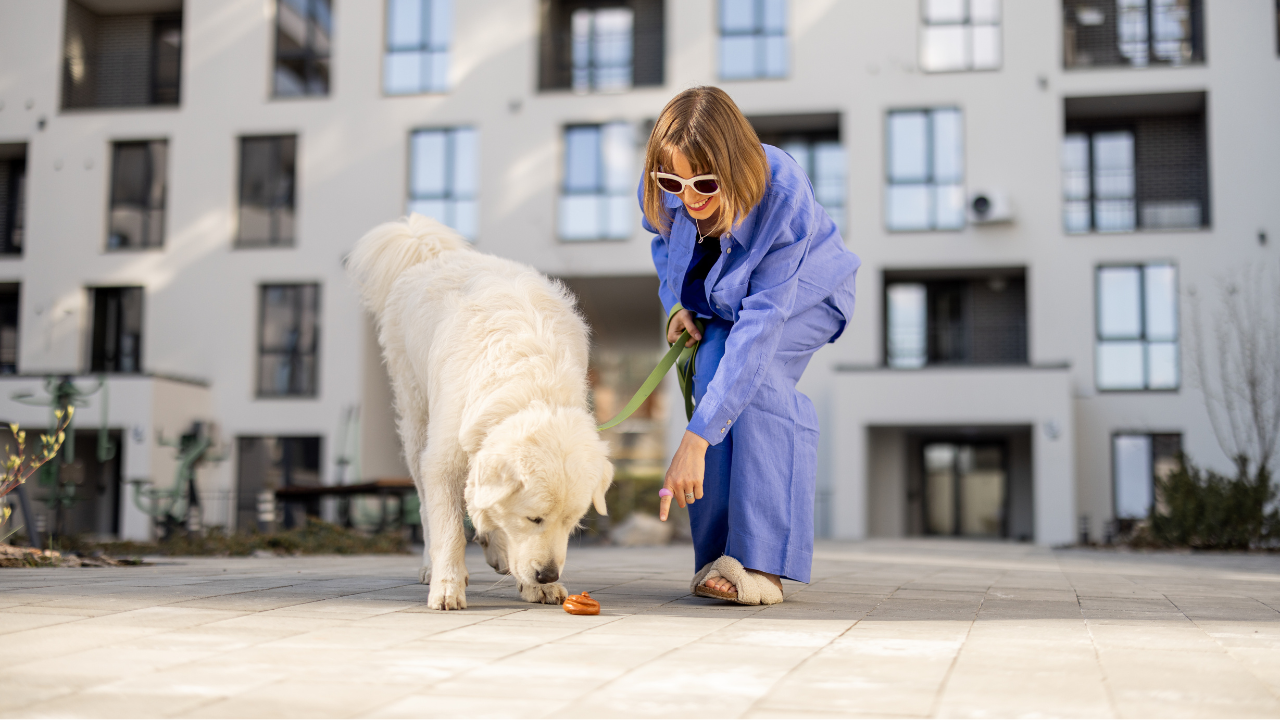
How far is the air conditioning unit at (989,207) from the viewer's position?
62.8ft

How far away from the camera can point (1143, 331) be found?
1970 centimetres

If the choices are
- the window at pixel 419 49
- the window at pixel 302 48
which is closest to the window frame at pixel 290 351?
the window at pixel 302 48

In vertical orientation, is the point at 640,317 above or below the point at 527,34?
below

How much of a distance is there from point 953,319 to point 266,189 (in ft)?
46.7

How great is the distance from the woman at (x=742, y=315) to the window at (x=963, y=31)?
1705 centimetres

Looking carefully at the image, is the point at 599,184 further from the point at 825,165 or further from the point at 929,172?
the point at 929,172

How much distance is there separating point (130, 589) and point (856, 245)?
56.0ft

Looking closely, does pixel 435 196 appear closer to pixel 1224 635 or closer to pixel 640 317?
pixel 640 317

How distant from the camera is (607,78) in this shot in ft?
72.2

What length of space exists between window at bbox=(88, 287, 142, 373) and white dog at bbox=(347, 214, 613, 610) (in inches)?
777

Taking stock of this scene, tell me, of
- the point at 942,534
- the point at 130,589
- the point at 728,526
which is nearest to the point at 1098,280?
the point at 942,534

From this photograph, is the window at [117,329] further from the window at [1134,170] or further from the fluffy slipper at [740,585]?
the fluffy slipper at [740,585]

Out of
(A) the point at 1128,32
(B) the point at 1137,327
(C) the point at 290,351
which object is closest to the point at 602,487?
(B) the point at 1137,327

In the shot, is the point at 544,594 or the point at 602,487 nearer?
the point at 602,487
